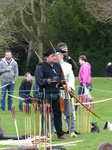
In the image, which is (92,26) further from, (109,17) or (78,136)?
(78,136)

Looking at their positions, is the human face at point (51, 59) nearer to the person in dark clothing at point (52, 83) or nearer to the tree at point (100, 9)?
the person in dark clothing at point (52, 83)

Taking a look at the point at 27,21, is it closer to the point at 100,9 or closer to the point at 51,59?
the point at 100,9

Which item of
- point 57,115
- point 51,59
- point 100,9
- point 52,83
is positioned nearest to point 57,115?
point 57,115

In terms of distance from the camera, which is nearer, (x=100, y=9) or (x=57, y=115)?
(x=57, y=115)

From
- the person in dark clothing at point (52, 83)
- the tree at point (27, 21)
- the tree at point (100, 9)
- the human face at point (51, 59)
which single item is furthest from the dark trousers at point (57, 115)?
the tree at point (27, 21)

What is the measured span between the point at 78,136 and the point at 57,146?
2.09m

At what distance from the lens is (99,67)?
140 feet

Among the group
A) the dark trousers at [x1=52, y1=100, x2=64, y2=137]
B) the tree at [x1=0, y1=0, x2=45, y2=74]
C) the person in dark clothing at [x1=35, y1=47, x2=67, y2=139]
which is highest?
the tree at [x1=0, y1=0, x2=45, y2=74]

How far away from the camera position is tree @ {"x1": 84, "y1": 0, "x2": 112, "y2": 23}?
117ft

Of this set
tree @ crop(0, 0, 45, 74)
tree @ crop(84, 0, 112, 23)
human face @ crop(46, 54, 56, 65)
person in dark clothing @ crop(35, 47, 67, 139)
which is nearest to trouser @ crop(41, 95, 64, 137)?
person in dark clothing @ crop(35, 47, 67, 139)

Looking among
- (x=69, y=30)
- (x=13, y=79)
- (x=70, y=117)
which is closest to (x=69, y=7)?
(x=69, y=30)

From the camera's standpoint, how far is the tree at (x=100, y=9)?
1406 inches

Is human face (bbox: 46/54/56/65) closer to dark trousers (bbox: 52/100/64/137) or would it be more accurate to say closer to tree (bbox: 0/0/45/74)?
dark trousers (bbox: 52/100/64/137)

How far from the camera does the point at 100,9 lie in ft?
120
